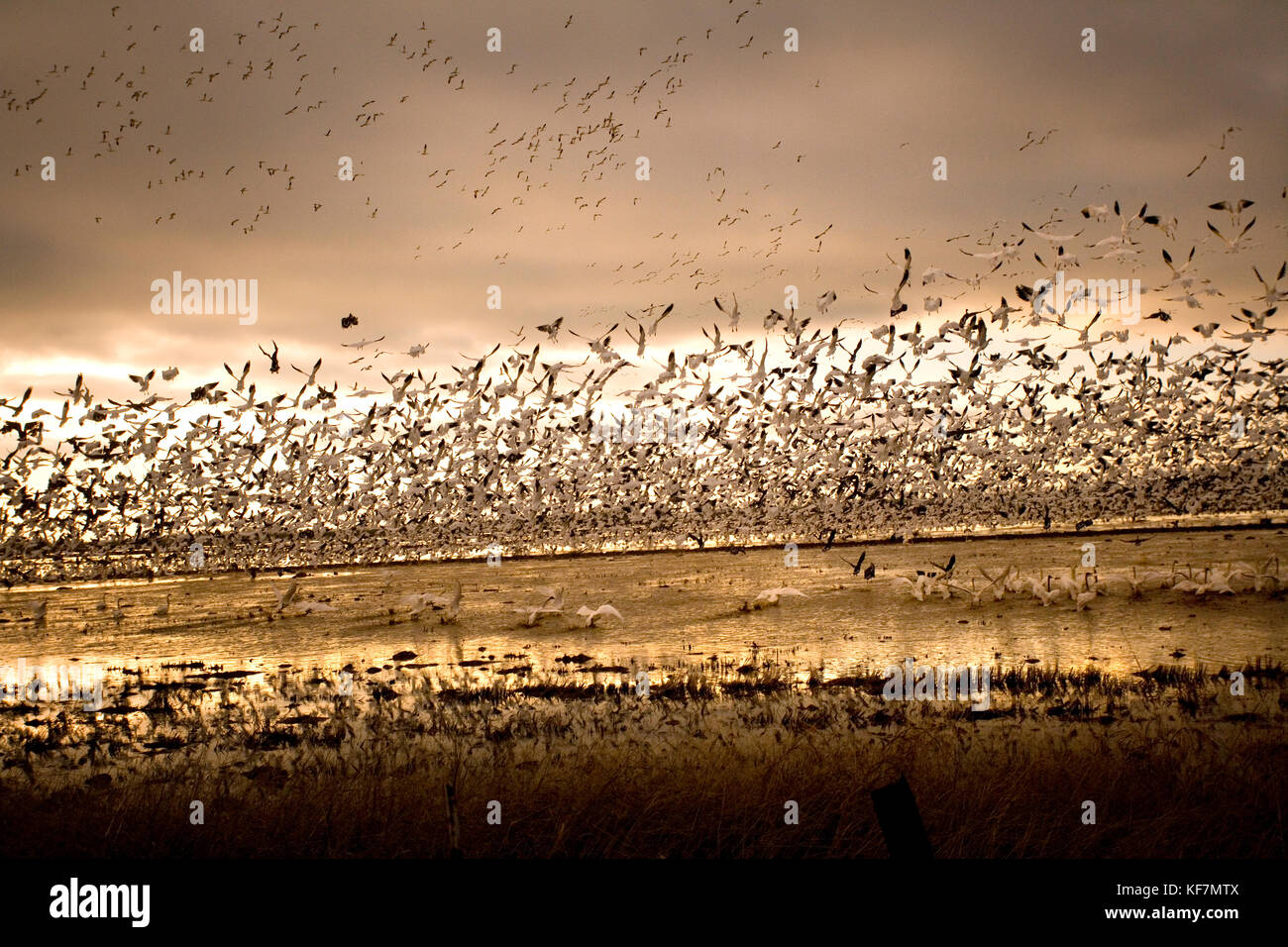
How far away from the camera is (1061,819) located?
858 centimetres

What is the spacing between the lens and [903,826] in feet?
11.1

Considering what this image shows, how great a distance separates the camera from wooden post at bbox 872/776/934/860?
3336 mm

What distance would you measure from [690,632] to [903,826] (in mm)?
27220

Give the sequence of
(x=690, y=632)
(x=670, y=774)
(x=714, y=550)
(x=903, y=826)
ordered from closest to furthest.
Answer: (x=903, y=826), (x=670, y=774), (x=690, y=632), (x=714, y=550)

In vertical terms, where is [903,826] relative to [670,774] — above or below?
above

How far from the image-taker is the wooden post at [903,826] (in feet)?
10.9

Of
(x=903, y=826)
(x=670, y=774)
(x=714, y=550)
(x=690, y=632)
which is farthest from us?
(x=714, y=550)

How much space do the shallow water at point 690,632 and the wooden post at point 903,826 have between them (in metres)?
16.2

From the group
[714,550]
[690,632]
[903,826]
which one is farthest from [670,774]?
[714,550]

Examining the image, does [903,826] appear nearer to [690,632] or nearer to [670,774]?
[670,774]

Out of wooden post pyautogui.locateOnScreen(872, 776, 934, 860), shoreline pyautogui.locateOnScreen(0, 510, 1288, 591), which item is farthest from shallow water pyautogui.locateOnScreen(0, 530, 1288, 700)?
shoreline pyautogui.locateOnScreen(0, 510, 1288, 591)

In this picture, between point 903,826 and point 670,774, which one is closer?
point 903,826

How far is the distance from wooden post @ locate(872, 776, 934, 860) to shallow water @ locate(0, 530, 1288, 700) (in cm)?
1620
